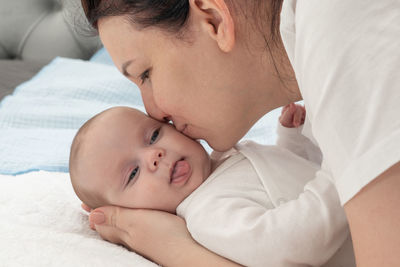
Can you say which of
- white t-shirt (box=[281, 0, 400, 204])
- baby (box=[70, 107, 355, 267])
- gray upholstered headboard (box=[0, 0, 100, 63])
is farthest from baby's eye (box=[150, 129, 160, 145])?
→ gray upholstered headboard (box=[0, 0, 100, 63])

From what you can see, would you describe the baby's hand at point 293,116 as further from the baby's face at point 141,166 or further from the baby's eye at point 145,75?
the baby's eye at point 145,75

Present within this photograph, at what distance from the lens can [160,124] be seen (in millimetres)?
1199

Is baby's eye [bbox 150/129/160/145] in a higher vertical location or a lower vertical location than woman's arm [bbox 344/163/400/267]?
lower

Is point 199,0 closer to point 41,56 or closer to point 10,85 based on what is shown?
point 10,85

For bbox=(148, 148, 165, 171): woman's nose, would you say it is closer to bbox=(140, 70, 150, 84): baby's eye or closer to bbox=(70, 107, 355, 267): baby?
bbox=(70, 107, 355, 267): baby

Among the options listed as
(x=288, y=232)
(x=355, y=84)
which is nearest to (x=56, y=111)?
(x=288, y=232)

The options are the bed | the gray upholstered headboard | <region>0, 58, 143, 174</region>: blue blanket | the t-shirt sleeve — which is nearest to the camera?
the bed

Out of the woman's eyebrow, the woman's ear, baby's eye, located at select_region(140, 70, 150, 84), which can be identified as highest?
the woman's ear

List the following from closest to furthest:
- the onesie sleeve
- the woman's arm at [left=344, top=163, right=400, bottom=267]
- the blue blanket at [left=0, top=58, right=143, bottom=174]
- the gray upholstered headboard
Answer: the woman's arm at [left=344, top=163, right=400, bottom=267] < the onesie sleeve < the blue blanket at [left=0, top=58, right=143, bottom=174] < the gray upholstered headboard

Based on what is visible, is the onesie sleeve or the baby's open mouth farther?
the baby's open mouth

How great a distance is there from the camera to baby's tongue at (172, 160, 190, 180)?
3.68 feet

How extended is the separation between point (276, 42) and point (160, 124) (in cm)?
36

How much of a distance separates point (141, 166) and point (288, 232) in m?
0.38

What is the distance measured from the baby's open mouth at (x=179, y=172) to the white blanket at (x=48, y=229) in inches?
7.1
